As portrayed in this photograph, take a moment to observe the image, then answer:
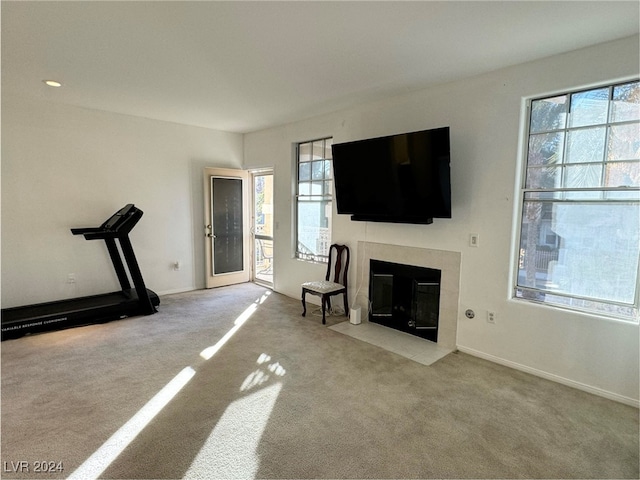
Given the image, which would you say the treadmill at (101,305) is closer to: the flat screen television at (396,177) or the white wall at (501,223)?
the flat screen television at (396,177)

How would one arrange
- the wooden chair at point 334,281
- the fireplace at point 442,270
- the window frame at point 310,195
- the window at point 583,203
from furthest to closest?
the window frame at point 310,195
the wooden chair at point 334,281
the fireplace at point 442,270
the window at point 583,203

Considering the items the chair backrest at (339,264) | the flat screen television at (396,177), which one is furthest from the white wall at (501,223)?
the chair backrest at (339,264)

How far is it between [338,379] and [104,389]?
1.80 m

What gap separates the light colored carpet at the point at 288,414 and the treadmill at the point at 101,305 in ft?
0.65

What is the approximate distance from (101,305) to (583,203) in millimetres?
4985

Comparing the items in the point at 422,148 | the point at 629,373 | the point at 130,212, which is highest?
the point at 422,148

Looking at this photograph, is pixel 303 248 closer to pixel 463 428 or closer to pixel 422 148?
pixel 422 148

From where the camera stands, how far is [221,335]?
365 cm

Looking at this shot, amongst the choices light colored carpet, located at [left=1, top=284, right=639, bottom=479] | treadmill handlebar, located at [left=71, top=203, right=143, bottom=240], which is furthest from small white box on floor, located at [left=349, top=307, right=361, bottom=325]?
treadmill handlebar, located at [left=71, top=203, right=143, bottom=240]

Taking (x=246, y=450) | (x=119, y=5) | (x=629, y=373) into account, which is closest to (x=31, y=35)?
(x=119, y=5)

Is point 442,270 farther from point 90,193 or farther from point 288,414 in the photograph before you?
point 90,193

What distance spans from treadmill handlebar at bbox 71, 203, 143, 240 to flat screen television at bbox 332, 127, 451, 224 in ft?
8.46

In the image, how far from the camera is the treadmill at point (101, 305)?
3570 millimetres

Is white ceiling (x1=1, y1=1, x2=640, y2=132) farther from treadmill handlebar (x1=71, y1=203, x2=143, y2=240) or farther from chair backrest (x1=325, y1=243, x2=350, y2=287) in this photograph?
chair backrest (x1=325, y1=243, x2=350, y2=287)
